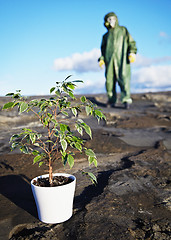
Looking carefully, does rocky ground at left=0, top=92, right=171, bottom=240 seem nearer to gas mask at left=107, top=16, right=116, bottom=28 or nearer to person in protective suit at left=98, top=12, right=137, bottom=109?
person in protective suit at left=98, top=12, right=137, bottom=109

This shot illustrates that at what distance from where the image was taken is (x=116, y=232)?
1153 millimetres

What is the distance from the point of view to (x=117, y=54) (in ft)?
17.6

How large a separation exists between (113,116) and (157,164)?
2747mm

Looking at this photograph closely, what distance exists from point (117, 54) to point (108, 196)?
14.6 feet

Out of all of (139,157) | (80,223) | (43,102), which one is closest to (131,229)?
(80,223)

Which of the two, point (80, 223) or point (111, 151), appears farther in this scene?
point (111, 151)

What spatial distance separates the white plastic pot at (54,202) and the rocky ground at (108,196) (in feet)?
0.15

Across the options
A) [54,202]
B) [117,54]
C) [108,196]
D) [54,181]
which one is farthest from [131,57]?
[54,202]

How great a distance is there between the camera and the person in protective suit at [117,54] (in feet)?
17.1

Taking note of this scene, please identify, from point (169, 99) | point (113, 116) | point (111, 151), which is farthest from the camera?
point (169, 99)

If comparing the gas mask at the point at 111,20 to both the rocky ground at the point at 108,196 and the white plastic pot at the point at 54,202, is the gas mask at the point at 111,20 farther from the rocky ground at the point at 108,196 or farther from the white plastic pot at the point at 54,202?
the white plastic pot at the point at 54,202

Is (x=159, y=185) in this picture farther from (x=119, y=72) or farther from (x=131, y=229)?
(x=119, y=72)

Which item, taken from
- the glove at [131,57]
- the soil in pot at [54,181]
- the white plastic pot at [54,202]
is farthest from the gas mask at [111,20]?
the white plastic pot at [54,202]

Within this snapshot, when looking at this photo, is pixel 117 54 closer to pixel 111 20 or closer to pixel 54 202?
pixel 111 20
